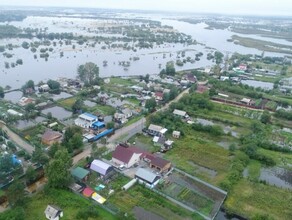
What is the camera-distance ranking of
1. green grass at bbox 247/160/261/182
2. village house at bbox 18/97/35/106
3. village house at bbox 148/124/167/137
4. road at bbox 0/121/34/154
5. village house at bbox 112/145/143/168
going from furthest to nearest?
village house at bbox 18/97/35/106
village house at bbox 148/124/167/137
road at bbox 0/121/34/154
village house at bbox 112/145/143/168
green grass at bbox 247/160/261/182

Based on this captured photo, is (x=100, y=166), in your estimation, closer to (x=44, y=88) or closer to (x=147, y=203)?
(x=147, y=203)

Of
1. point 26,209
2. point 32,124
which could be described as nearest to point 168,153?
point 26,209

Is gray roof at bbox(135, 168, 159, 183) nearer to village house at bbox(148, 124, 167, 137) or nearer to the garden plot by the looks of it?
the garden plot

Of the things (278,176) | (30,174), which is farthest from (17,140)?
(278,176)

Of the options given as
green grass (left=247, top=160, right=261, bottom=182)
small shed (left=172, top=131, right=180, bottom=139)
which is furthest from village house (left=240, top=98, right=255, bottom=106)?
green grass (left=247, top=160, right=261, bottom=182)

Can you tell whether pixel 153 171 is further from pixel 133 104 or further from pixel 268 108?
pixel 268 108

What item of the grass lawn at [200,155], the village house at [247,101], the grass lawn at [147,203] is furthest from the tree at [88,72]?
→ the grass lawn at [147,203]
